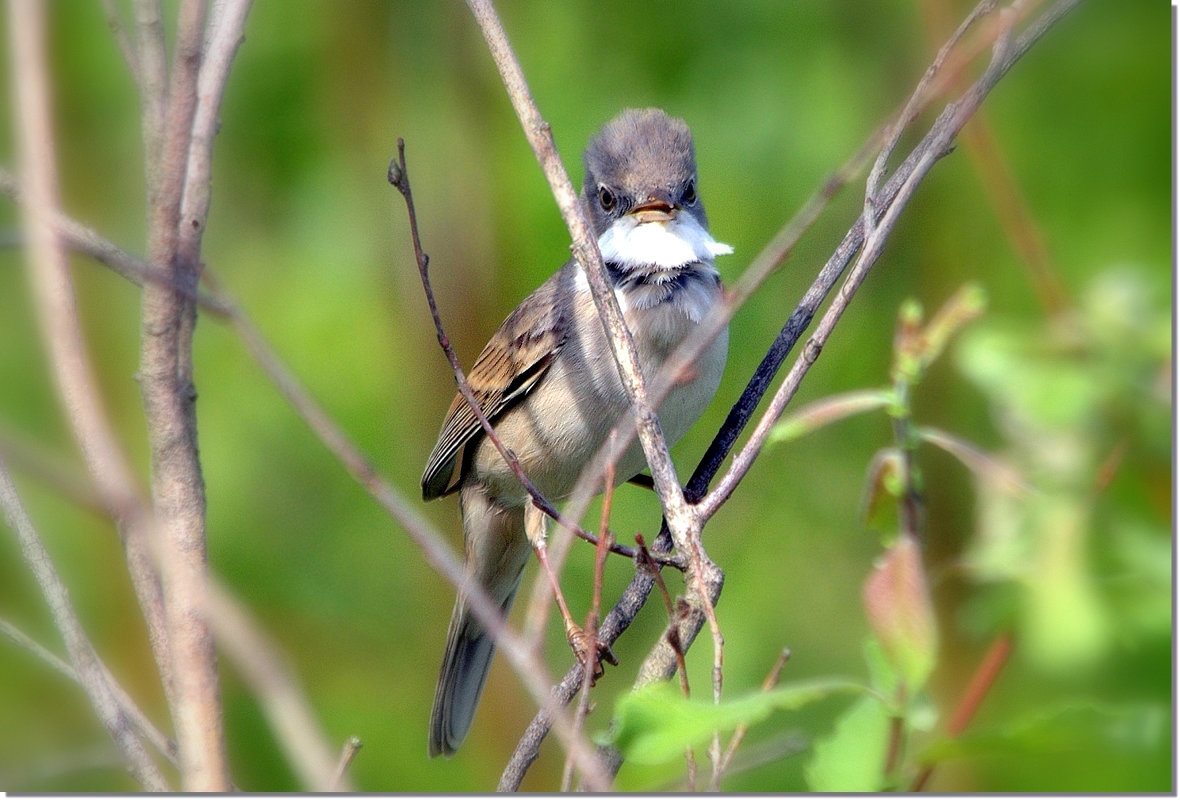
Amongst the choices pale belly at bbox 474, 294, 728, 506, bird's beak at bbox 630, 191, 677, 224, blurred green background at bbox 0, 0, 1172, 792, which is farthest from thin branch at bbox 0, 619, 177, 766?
bird's beak at bbox 630, 191, 677, 224

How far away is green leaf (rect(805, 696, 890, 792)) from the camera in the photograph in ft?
4.28

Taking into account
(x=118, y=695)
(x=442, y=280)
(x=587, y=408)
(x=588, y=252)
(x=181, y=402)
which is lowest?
(x=118, y=695)

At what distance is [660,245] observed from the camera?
3.20 metres

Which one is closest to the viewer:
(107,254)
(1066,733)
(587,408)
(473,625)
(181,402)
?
(1066,733)

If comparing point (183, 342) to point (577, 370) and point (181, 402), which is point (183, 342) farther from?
point (577, 370)

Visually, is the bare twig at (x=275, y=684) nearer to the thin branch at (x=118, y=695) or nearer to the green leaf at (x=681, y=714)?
the green leaf at (x=681, y=714)

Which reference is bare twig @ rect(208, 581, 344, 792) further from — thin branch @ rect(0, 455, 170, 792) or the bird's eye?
the bird's eye

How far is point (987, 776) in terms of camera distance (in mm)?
1993

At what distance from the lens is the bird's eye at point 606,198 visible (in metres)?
3.50

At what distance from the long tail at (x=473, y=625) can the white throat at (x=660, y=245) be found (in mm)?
1067

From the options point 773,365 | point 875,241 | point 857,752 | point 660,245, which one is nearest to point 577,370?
point 660,245

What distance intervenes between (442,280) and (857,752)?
344 centimetres

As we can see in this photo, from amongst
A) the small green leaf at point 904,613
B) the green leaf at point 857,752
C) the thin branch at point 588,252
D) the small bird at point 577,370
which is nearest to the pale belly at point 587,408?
the small bird at point 577,370

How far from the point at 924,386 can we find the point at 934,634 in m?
2.80
